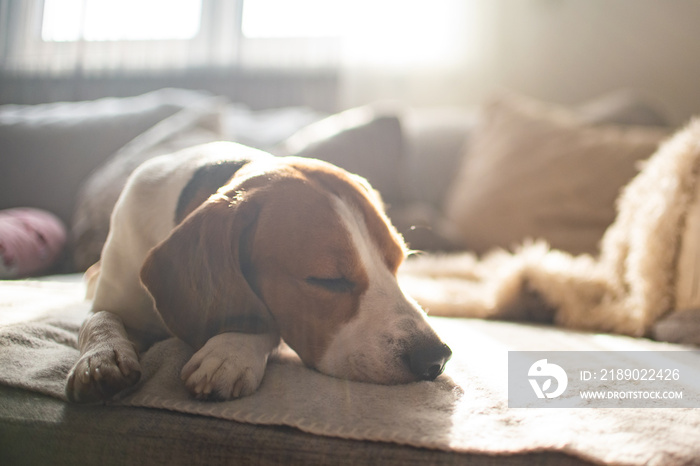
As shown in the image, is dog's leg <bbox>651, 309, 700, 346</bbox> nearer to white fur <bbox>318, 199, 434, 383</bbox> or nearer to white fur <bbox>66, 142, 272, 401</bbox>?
white fur <bbox>318, 199, 434, 383</bbox>

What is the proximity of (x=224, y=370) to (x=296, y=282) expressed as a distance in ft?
0.76

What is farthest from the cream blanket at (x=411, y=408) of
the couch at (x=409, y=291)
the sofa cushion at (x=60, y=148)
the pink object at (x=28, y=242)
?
the sofa cushion at (x=60, y=148)

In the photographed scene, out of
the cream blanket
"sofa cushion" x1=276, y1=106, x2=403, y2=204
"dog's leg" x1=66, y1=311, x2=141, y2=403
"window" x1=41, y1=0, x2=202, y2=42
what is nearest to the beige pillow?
"sofa cushion" x1=276, y1=106, x2=403, y2=204

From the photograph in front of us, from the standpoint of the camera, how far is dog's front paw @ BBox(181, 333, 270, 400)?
84 cm

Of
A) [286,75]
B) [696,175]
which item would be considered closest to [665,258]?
[696,175]

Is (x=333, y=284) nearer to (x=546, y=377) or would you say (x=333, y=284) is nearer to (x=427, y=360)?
(x=427, y=360)

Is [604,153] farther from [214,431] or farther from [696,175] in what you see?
[214,431]

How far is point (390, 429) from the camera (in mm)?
747

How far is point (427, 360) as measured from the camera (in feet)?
3.04

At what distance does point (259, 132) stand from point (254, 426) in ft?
6.87

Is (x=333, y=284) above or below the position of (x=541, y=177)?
below

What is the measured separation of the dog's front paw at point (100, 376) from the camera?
2.73 feet

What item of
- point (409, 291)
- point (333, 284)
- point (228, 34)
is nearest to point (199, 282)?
point (333, 284)

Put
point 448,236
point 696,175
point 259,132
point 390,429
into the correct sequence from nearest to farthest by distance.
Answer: point 390,429 → point 696,175 → point 448,236 → point 259,132
